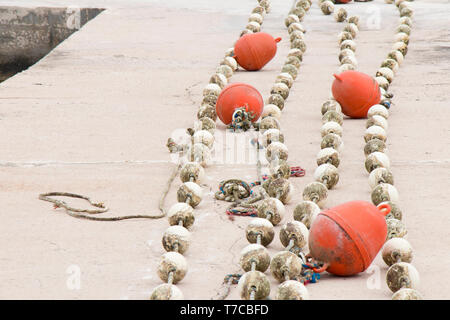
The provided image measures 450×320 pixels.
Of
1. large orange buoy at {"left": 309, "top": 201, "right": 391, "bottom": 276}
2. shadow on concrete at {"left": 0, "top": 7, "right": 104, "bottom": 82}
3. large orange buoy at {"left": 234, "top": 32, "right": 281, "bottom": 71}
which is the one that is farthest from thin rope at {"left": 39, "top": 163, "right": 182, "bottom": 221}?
shadow on concrete at {"left": 0, "top": 7, "right": 104, "bottom": 82}

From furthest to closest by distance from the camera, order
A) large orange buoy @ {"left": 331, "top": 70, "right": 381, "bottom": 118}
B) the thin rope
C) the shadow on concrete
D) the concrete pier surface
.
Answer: the shadow on concrete < large orange buoy @ {"left": 331, "top": 70, "right": 381, "bottom": 118} < the thin rope < the concrete pier surface

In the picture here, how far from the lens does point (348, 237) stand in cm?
410

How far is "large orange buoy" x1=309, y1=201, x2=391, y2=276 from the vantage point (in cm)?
411

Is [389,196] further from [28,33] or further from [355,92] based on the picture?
[28,33]

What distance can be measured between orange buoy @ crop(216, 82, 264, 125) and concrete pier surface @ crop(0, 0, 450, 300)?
17 cm

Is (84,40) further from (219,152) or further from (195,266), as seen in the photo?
(195,266)

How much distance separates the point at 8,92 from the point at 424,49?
14.9 ft

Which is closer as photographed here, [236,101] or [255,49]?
[236,101]

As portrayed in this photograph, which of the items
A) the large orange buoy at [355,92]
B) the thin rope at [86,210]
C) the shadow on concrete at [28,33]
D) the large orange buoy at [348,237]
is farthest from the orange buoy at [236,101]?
the shadow on concrete at [28,33]

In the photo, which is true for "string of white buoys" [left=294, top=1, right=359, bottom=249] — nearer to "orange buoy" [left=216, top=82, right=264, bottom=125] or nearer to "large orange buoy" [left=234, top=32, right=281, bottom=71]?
"orange buoy" [left=216, top=82, right=264, bottom=125]

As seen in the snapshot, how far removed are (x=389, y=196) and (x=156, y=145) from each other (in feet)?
6.79

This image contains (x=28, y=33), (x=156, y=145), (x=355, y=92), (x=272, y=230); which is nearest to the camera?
(x=272, y=230)

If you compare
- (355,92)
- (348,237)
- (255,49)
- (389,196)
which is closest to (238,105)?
(355,92)
